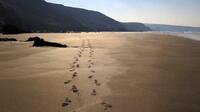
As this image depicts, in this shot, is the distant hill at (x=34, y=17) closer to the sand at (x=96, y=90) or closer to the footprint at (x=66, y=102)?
the sand at (x=96, y=90)

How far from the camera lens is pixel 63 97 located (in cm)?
591

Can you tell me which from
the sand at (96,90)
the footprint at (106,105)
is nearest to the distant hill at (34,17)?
the sand at (96,90)

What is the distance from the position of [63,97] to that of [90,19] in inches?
7471

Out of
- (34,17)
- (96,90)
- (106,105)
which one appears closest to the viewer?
(106,105)

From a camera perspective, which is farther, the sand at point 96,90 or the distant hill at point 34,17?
the distant hill at point 34,17

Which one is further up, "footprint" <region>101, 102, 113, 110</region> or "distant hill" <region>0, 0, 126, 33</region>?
"distant hill" <region>0, 0, 126, 33</region>

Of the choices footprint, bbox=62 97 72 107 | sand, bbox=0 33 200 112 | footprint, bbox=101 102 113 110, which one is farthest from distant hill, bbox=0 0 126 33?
footprint, bbox=101 102 113 110

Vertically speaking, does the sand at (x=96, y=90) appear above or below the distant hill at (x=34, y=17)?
below

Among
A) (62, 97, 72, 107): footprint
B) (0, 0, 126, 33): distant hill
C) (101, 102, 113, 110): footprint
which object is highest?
(0, 0, 126, 33): distant hill

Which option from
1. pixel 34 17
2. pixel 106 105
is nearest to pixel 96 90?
pixel 106 105

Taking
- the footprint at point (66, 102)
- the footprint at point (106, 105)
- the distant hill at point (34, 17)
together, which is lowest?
the footprint at point (106, 105)

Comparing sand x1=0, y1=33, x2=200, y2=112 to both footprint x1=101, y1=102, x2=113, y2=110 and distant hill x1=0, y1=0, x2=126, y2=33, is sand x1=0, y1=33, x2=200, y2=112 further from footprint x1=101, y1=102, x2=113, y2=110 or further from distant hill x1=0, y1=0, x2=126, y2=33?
distant hill x1=0, y1=0, x2=126, y2=33

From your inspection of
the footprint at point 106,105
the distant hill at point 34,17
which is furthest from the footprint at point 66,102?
the distant hill at point 34,17

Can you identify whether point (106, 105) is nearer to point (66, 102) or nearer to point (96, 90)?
point (66, 102)
